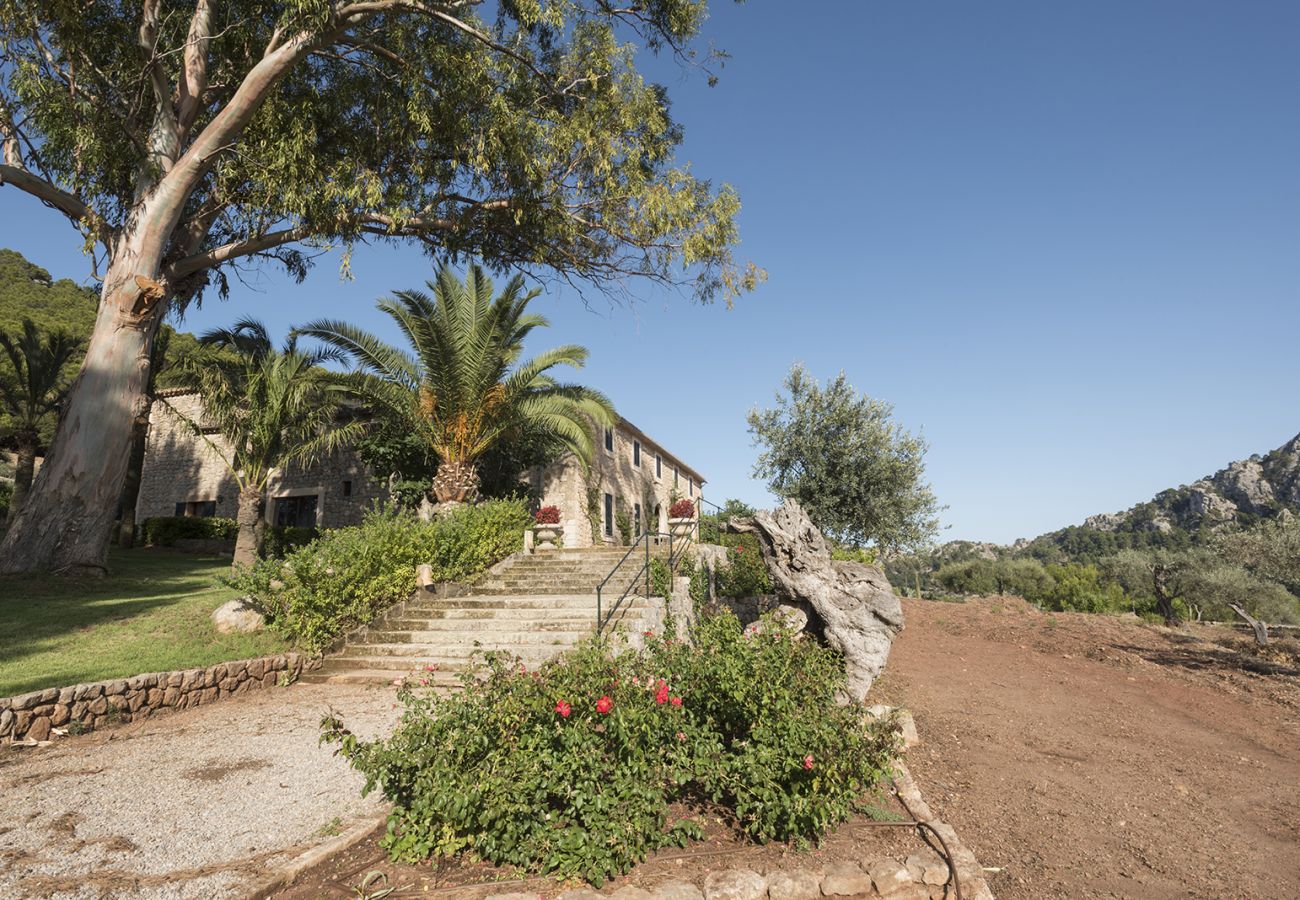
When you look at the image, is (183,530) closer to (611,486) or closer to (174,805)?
(611,486)

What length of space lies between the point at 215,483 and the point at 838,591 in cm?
2427

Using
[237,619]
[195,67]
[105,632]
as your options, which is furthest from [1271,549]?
[195,67]

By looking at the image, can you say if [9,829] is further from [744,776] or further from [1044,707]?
[1044,707]

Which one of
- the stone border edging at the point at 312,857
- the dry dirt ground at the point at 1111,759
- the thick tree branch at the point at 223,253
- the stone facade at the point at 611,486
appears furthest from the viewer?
the stone facade at the point at 611,486

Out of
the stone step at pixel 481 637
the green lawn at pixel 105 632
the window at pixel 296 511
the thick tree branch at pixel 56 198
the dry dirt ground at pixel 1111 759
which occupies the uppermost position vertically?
the thick tree branch at pixel 56 198

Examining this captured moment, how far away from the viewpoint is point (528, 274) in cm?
1572

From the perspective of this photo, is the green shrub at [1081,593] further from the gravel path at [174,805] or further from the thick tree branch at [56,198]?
the thick tree branch at [56,198]

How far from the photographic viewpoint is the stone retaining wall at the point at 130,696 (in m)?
6.12

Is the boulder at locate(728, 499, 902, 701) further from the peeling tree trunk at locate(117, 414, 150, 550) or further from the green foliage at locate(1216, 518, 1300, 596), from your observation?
the peeling tree trunk at locate(117, 414, 150, 550)

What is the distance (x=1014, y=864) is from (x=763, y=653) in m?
2.09

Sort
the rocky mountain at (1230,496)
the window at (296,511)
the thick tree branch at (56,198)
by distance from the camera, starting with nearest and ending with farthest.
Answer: the thick tree branch at (56,198) → the window at (296,511) → the rocky mountain at (1230,496)

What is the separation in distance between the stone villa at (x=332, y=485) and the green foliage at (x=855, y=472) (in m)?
4.95

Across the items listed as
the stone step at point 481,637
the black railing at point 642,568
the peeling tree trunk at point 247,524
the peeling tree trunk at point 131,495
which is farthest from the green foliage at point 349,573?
the peeling tree trunk at point 131,495

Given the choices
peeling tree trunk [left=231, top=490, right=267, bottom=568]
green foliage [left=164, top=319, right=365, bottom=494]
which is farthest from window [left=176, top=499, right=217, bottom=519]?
peeling tree trunk [left=231, top=490, right=267, bottom=568]
